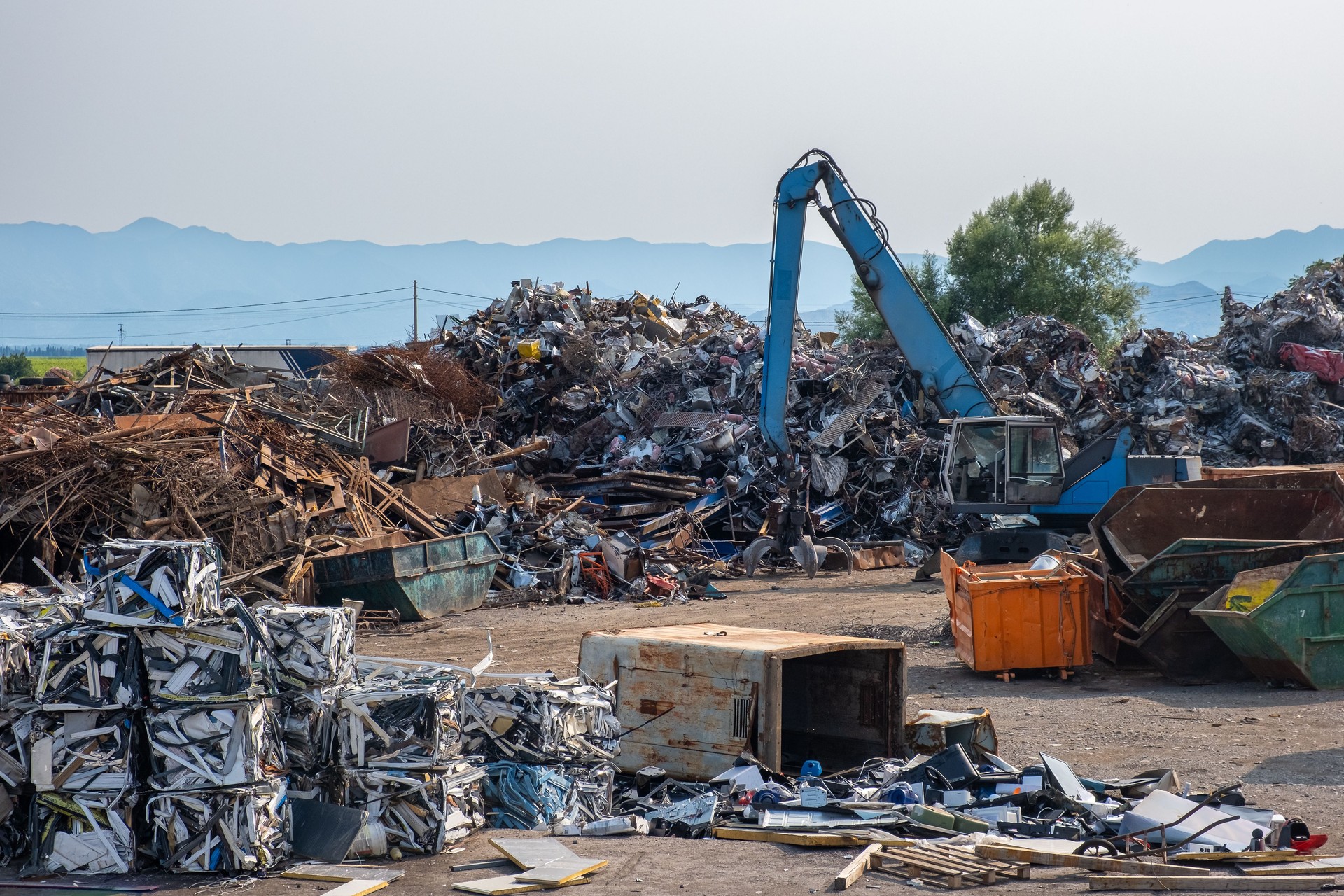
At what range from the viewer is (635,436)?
21828 millimetres

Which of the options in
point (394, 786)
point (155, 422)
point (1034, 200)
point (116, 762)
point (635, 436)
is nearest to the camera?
point (116, 762)

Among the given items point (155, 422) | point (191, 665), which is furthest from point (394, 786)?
point (155, 422)

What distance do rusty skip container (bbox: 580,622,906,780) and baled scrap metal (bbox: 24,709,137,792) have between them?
2.83 m

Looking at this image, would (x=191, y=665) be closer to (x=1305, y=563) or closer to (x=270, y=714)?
(x=270, y=714)

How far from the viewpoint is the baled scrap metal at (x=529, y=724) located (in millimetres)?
6391

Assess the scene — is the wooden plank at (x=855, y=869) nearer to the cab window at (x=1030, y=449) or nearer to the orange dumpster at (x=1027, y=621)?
the orange dumpster at (x=1027, y=621)

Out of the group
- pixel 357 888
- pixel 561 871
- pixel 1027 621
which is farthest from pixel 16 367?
pixel 561 871

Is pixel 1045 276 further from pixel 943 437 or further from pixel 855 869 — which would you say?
pixel 855 869

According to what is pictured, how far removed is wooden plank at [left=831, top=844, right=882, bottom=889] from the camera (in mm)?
5166

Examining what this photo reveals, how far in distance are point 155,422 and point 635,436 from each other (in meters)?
8.81

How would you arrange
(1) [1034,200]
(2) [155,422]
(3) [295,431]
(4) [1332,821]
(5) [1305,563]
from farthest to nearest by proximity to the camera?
(1) [1034,200], (3) [295,431], (2) [155,422], (5) [1305,563], (4) [1332,821]

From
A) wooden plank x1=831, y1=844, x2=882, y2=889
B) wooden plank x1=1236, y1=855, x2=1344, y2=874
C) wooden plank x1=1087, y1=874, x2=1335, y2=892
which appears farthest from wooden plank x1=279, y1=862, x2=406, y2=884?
wooden plank x1=1236, y1=855, x2=1344, y2=874

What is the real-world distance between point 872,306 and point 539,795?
3991cm

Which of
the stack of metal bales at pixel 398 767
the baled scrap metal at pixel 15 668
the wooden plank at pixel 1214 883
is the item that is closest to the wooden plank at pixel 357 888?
the stack of metal bales at pixel 398 767
